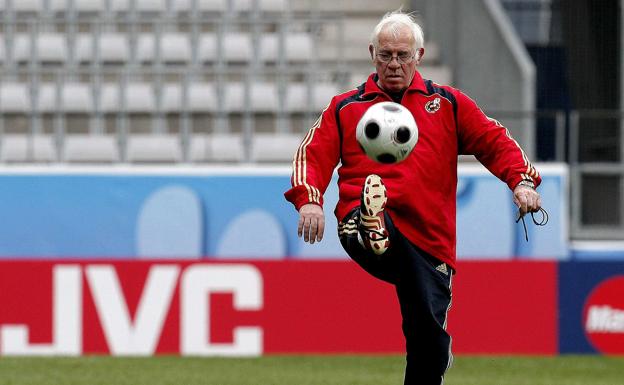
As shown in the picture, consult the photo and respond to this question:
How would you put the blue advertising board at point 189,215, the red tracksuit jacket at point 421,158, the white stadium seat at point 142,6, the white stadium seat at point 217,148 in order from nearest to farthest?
the red tracksuit jacket at point 421,158, the blue advertising board at point 189,215, the white stadium seat at point 217,148, the white stadium seat at point 142,6

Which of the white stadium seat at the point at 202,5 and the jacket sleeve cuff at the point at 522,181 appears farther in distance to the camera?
the white stadium seat at the point at 202,5

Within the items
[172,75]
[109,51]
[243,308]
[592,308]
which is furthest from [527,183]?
[109,51]

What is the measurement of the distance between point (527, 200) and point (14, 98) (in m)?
8.80

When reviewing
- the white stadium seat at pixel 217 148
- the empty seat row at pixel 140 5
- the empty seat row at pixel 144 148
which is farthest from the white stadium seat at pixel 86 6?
the white stadium seat at pixel 217 148

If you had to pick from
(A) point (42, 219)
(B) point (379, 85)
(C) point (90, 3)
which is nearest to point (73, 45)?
(C) point (90, 3)

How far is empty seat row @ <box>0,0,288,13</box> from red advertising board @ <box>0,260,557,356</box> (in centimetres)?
447

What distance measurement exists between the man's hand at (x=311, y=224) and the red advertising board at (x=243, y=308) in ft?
17.0

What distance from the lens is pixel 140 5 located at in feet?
44.7

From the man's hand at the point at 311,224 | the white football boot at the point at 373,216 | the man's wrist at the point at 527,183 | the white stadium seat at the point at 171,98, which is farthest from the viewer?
the white stadium seat at the point at 171,98

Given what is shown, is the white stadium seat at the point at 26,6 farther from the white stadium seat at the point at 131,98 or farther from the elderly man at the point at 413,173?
the elderly man at the point at 413,173

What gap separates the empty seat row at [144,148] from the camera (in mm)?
11758

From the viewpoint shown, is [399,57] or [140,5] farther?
[140,5]

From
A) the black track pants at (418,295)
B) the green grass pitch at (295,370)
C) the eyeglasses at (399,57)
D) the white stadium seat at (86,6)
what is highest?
the white stadium seat at (86,6)

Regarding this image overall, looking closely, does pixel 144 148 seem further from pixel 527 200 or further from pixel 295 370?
pixel 527 200
